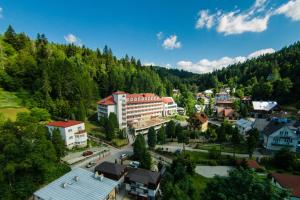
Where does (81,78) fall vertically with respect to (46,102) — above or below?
above

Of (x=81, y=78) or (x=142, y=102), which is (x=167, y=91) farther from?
(x=81, y=78)

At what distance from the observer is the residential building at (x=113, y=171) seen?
2814 cm

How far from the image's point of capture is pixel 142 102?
64.0 meters

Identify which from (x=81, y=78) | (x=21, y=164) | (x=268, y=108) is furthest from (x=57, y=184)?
(x=268, y=108)

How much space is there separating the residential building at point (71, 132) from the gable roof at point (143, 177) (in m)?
20.3

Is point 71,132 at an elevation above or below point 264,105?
below

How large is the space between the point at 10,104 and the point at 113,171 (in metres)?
38.1

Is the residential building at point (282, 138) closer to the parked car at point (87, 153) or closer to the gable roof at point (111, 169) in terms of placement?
the gable roof at point (111, 169)

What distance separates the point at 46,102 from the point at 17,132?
2648 centimetres

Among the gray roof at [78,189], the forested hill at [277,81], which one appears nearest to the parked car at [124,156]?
the gray roof at [78,189]

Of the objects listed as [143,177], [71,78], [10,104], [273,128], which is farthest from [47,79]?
[273,128]

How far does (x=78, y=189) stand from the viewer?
20.9 meters

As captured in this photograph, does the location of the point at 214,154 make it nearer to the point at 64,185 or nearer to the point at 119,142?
the point at 119,142

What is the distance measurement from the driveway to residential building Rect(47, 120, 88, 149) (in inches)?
1088
